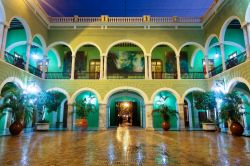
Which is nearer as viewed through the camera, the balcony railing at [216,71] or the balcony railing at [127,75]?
the balcony railing at [216,71]

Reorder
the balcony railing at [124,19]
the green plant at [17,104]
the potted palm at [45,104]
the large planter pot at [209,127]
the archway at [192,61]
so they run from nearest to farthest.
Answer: the green plant at [17,104] < the potted palm at [45,104] < the large planter pot at [209,127] < the balcony railing at [124,19] < the archway at [192,61]

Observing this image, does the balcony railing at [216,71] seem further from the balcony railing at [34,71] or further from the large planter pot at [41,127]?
the balcony railing at [34,71]

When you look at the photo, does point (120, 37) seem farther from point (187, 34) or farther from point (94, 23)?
point (187, 34)

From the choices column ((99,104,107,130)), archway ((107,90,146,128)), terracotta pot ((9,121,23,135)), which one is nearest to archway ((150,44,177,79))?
archway ((107,90,146,128))

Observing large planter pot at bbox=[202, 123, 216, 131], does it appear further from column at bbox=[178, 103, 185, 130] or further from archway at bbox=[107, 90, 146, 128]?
archway at bbox=[107, 90, 146, 128]

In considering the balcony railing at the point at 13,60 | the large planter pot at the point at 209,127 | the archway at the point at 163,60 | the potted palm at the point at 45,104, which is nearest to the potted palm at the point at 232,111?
the large planter pot at the point at 209,127

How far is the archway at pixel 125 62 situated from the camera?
54.6 ft

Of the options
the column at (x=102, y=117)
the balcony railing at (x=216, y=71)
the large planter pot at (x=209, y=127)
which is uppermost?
the balcony railing at (x=216, y=71)

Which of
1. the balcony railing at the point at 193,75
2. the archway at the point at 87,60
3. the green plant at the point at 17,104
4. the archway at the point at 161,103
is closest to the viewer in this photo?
the green plant at the point at 17,104

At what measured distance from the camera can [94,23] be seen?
15.1m

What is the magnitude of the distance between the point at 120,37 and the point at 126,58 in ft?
8.08

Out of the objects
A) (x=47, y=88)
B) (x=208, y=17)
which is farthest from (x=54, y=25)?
(x=208, y=17)

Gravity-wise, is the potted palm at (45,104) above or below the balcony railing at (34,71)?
below

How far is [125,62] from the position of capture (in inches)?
671
